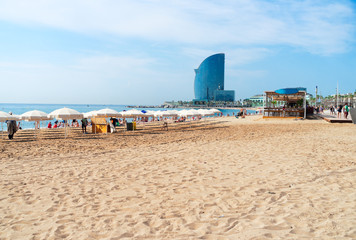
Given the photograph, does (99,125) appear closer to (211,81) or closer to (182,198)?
(182,198)

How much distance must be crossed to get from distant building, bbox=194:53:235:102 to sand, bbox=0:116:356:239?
167550 millimetres

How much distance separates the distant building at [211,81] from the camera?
170 metres

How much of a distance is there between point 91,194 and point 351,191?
4289 millimetres

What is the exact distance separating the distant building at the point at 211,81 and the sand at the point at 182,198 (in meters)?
168

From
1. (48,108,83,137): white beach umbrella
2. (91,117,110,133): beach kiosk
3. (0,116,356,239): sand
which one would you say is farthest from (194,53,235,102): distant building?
(0,116,356,239): sand

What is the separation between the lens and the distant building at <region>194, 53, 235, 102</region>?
170 m

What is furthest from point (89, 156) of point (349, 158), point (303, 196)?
point (349, 158)

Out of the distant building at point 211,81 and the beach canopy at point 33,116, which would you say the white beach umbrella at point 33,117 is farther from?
the distant building at point 211,81

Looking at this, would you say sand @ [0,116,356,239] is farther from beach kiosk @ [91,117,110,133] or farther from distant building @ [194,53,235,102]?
distant building @ [194,53,235,102]

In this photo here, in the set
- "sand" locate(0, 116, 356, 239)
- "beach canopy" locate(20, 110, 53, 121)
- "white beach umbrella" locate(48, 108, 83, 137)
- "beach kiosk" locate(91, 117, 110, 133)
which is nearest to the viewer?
"sand" locate(0, 116, 356, 239)

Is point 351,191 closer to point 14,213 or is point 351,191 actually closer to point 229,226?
point 229,226

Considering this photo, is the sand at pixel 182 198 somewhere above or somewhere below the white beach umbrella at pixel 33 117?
below

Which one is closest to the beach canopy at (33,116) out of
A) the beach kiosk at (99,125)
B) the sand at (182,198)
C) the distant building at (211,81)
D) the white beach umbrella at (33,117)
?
the white beach umbrella at (33,117)

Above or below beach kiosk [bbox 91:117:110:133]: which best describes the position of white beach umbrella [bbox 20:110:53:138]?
above
